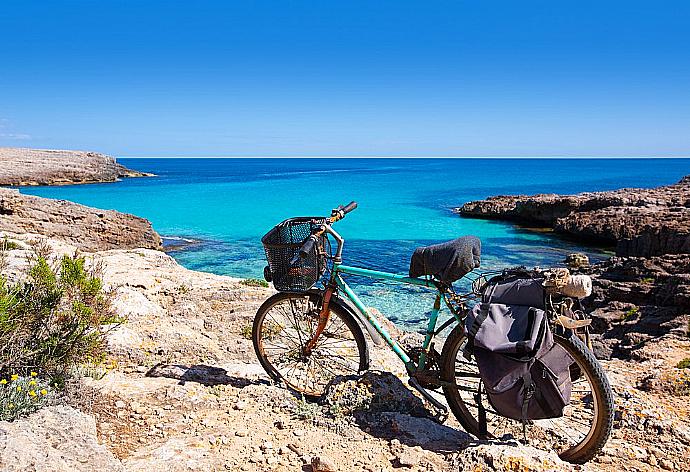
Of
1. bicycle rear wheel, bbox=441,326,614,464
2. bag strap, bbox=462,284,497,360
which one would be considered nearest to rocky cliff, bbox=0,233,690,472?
bicycle rear wheel, bbox=441,326,614,464

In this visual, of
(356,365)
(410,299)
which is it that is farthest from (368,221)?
(356,365)

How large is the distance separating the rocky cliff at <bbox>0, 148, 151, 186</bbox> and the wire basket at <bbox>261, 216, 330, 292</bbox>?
7604cm

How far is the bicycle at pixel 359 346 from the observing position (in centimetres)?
338

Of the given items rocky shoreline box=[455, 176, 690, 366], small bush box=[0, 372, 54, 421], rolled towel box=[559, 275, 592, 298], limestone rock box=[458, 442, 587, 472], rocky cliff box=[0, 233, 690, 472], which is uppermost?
rolled towel box=[559, 275, 592, 298]

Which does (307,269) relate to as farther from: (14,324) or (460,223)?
(460,223)

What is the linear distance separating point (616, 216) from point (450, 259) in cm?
2840

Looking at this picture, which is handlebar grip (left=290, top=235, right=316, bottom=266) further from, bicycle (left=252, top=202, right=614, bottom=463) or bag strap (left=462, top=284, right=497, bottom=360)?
bag strap (left=462, top=284, right=497, bottom=360)

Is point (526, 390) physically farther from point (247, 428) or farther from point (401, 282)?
point (247, 428)

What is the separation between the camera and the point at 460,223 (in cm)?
3781

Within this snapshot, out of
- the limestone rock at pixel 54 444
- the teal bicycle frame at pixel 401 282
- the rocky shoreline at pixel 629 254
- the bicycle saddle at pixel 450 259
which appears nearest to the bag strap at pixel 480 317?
the bicycle saddle at pixel 450 259

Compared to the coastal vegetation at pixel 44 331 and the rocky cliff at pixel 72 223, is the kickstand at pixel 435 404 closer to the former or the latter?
the coastal vegetation at pixel 44 331

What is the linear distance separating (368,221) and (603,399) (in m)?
33.9

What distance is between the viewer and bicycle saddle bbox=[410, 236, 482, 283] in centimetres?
361

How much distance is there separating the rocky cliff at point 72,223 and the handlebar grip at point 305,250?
15261 millimetres
